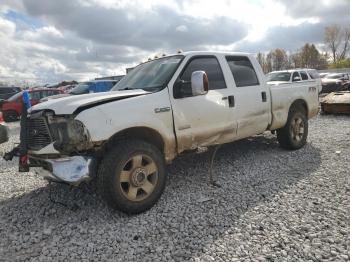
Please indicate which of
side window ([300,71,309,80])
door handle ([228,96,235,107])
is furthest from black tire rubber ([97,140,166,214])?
side window ([300,71,309,80])

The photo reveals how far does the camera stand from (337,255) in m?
2.83

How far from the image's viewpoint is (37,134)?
13.0ft

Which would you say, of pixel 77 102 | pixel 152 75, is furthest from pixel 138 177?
pixel 152 75

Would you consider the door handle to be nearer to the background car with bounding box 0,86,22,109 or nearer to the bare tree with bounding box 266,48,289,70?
the background car with bounding box 0,86,22,109

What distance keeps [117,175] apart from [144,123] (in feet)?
2.29

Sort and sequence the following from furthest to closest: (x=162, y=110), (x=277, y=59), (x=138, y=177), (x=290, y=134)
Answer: (x=277, y=59)
(x=290, y=134)
(x=162, y=110)
(x=138, y=177)

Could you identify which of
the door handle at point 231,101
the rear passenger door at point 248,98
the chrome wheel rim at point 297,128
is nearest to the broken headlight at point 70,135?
the door handle at point 231,101

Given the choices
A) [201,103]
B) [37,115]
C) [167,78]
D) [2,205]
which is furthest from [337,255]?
[2,205]

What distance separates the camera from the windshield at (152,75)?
440cm

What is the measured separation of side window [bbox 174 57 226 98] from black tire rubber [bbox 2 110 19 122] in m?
13.9

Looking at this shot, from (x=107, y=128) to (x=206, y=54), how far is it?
2.17 m

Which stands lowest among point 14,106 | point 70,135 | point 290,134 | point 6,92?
point 290,134

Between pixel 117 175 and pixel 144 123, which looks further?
pixel 144 123

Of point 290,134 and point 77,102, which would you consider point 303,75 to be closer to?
point 290,134
